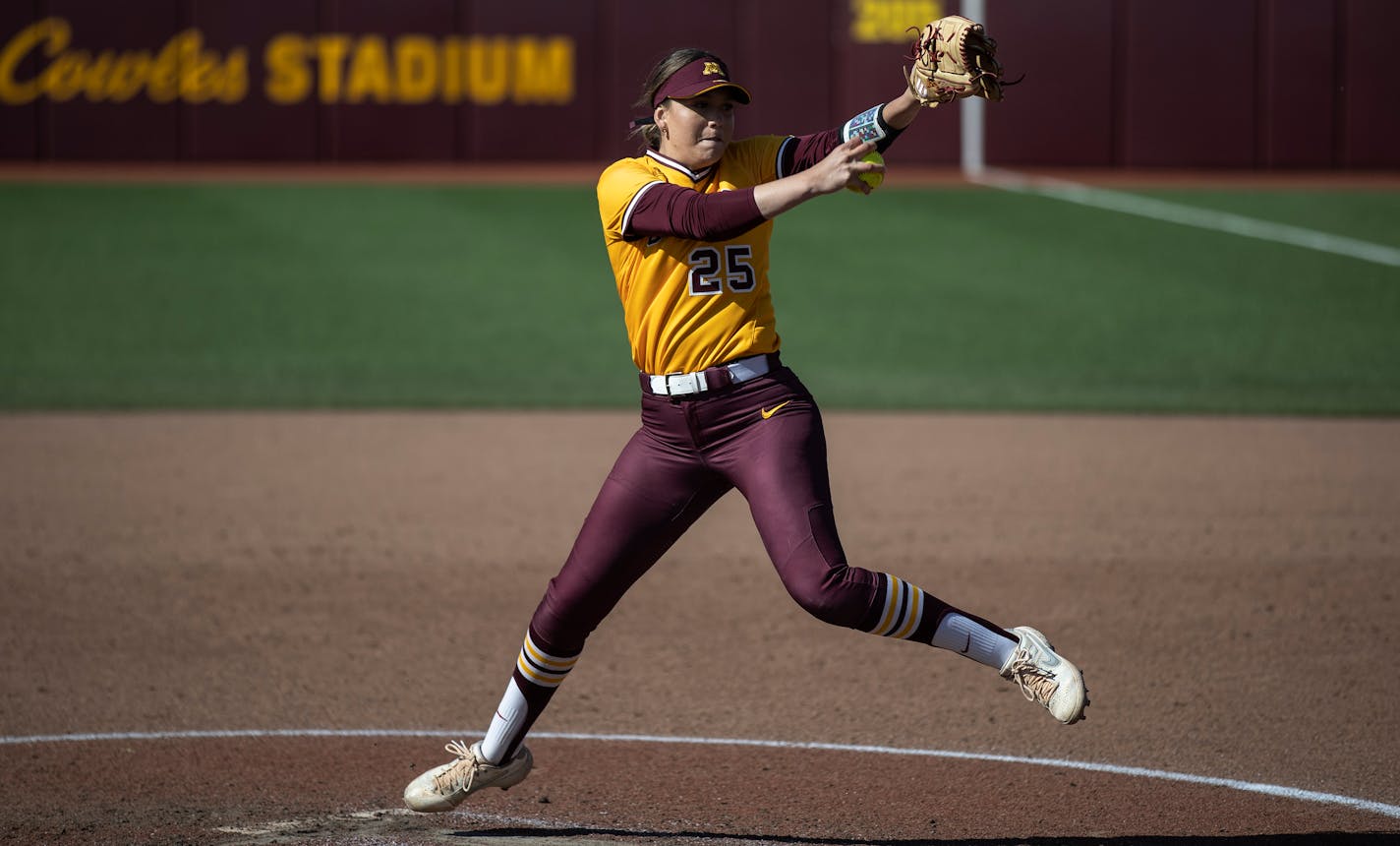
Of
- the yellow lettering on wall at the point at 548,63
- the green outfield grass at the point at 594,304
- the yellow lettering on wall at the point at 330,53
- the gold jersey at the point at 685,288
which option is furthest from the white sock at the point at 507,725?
the yellow lettering on wall at the point at 330,53

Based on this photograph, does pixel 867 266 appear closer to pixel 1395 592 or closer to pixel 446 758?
pixel 1395 592

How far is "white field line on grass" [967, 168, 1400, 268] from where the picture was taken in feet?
59.5

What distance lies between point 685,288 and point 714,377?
247 millimetres

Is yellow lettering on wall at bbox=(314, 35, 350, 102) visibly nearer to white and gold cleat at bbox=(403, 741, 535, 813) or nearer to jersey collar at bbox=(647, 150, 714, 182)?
jersey collar at bbox=(647, 150, 714, 182)

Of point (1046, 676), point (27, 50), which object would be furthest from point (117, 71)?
point (1046, 676)

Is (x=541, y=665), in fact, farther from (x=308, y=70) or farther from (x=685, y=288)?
(x=308, y=70)

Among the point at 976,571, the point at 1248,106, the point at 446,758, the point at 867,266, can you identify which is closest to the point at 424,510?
the point at 976,571

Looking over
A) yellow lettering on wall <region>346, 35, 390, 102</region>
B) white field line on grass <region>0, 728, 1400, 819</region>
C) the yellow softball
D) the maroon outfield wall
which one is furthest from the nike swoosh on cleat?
yellow lettering on wall <region>346, 35, 390, 102</region>

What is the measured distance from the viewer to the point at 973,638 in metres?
4.34

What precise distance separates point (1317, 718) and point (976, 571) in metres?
2.18

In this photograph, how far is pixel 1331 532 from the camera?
8492 millimetres

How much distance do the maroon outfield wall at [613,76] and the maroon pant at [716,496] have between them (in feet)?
62.8

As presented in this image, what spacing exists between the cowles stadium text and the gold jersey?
64.5ft

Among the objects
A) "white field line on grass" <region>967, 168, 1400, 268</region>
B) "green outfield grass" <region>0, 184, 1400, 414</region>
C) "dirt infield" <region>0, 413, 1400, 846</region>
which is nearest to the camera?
"dirt infield" <region>0, 413, 1400, 846</region>
